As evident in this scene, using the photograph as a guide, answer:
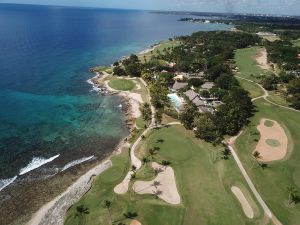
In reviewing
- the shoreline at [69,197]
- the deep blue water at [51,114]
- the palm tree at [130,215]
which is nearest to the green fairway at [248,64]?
the deep blue water at [51,114]

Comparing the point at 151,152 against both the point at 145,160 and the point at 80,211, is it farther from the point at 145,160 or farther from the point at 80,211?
the point at 80,211

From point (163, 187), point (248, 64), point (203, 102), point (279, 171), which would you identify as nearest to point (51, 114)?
point (203, 102)

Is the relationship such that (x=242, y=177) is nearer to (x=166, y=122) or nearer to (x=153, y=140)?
(x=153, y=140)

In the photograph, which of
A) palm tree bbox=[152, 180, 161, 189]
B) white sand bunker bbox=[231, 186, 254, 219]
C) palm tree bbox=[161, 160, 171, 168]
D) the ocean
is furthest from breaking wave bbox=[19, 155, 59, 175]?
white sand bunker bbox=[231, 186, 254, 219]

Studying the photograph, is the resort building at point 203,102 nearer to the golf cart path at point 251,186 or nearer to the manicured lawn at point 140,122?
the golf cart path at point 251,186

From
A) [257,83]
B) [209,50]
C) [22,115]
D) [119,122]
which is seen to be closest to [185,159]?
[119,122]
